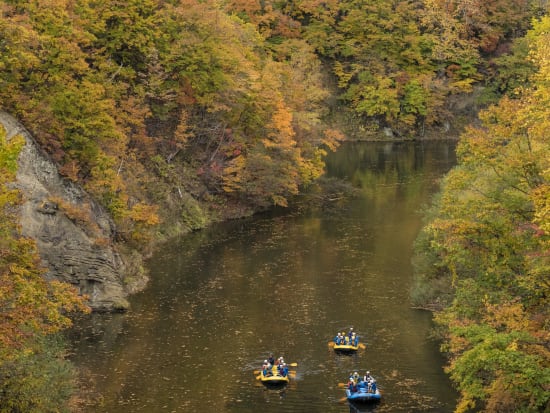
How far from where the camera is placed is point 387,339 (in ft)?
144

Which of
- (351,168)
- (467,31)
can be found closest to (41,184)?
(351,168)

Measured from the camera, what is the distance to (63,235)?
48.1 meters

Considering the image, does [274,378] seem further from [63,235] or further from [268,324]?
[63,235]

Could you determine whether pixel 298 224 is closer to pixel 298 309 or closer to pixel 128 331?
pixel 298 309

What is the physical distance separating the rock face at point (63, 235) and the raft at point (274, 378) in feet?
42.2

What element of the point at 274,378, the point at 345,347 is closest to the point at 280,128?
the point at 345,347

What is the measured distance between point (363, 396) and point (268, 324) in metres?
11.1

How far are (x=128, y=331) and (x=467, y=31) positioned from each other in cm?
9663

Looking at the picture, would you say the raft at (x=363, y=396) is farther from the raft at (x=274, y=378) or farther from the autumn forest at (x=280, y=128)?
the autumn forest at (x=280, y=128)

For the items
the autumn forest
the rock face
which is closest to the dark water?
the rock face

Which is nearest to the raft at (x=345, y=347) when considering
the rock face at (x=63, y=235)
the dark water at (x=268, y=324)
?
the dark water at (x=268, y=324)

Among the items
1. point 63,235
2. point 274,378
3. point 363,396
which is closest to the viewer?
point 363,396

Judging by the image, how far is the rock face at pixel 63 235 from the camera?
47.2m

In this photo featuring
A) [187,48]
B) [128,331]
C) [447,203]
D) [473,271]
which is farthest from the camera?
[187,48]
